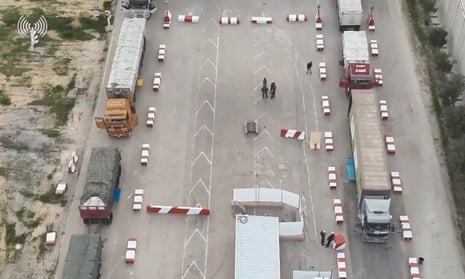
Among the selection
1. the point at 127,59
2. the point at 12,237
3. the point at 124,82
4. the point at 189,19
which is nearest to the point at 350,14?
the point at 189,19

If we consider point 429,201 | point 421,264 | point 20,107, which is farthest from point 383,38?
point 20,107

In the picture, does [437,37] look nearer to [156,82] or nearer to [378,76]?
[378,76]

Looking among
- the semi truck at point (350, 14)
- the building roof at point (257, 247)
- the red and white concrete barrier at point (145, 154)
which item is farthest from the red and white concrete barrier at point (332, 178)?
the semi truck at point (350, 14)

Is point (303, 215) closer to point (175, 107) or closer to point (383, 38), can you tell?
point (175, 107)

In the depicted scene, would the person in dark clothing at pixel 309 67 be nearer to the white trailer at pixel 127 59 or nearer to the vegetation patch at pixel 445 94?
the vegetation patch at pixel 445 94

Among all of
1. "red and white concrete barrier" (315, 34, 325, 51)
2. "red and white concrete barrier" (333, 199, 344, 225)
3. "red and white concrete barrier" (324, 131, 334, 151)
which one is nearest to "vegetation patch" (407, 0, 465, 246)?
"red and white concrete barrier" (333, 199, 344, 225)
